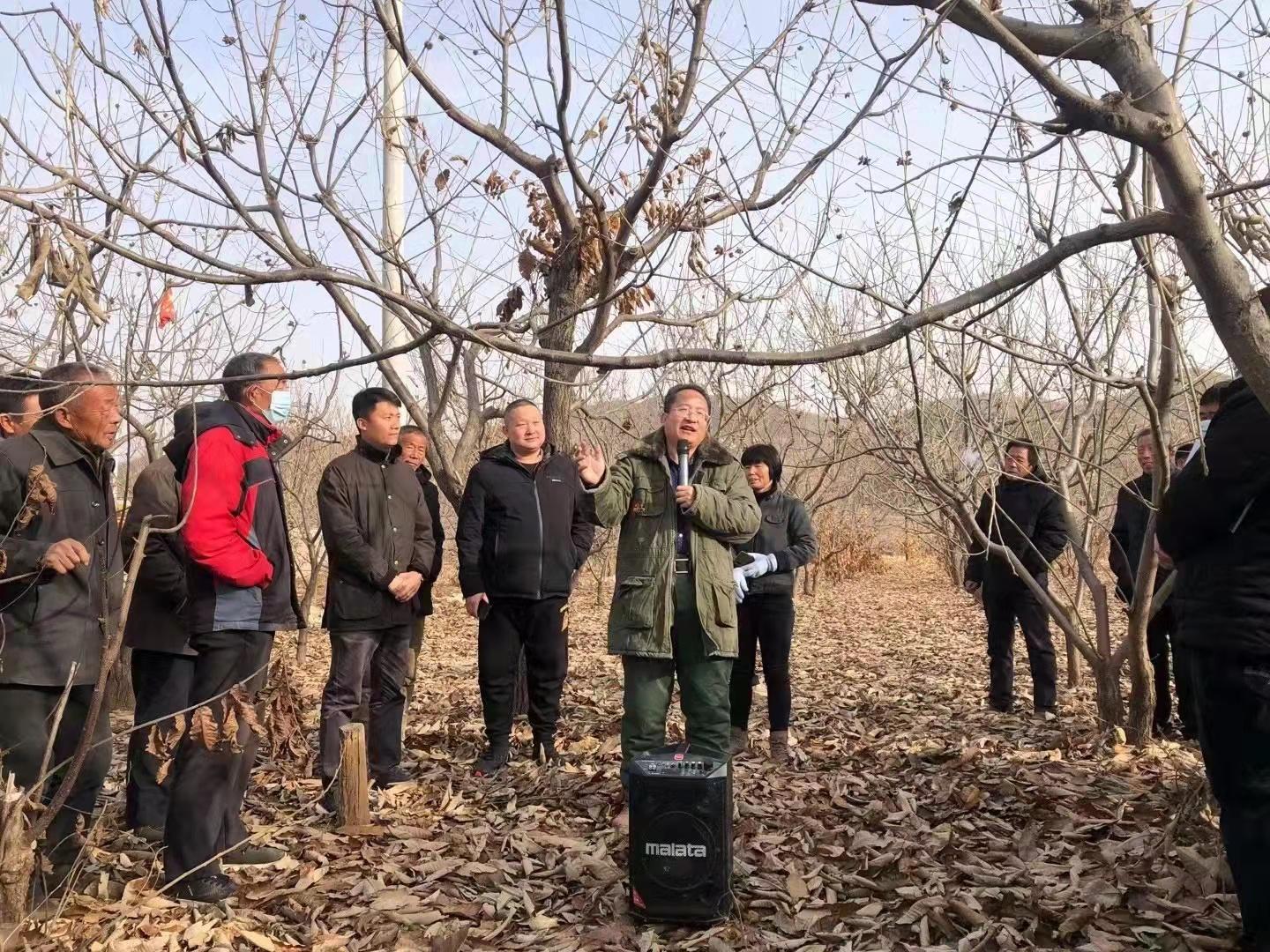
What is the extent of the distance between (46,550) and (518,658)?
238cm

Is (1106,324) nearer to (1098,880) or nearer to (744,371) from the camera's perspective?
(1098,880)

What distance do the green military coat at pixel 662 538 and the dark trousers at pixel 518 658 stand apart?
3.19 ft

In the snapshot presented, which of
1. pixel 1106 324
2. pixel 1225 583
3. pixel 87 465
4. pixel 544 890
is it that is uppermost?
pixel 1106 324

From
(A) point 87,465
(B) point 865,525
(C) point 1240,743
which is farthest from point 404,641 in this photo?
(B) point 865,525

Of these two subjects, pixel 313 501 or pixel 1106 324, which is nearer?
pixel 1106 324

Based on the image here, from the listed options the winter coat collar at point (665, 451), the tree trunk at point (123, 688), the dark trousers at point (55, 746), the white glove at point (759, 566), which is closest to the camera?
the dark trousers at point (55, 746)

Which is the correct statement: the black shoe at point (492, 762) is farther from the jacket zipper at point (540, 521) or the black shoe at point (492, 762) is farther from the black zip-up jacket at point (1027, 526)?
the black zip-up jacket at point (1027, 526)

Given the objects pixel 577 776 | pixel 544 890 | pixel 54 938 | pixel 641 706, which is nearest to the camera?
pixel 54 938

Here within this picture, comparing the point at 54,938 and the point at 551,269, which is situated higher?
the point at 551,269

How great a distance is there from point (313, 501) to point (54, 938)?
11530mm

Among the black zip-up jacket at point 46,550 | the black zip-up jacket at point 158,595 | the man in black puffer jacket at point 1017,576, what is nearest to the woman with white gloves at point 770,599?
the man in black puffer jacket at point 1017,576

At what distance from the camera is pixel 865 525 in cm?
1867

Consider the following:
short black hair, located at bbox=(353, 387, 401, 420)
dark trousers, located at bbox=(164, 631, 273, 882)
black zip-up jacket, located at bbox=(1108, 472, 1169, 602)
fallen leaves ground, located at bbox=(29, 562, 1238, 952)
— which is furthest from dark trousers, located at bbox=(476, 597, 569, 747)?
black zip-up jacket, located at bbox=(1108, 472, 1169, 602)

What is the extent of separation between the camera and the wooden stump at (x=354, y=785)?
387cm
